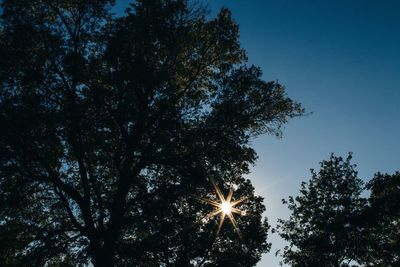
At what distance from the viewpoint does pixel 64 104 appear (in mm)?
16344

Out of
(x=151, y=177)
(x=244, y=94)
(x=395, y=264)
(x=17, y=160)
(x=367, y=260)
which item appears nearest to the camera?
(x=17, y=160)

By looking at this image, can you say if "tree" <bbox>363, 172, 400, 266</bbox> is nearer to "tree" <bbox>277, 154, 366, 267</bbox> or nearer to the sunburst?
"tree" <bbox>277, 154, 366, 267</bbox>

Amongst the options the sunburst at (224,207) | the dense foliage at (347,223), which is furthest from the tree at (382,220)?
the sunburst at (224,207)

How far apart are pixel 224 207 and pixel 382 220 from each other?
921 inches

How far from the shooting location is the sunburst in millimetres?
18800

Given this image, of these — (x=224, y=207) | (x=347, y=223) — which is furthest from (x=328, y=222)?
(x=224, y=207)

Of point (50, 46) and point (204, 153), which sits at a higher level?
point (50, 46)

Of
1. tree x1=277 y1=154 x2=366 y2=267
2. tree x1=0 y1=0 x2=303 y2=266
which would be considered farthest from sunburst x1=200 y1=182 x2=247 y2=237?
tree x1=277 y1=154 x2=366 y2=267

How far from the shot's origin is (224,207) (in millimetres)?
19844

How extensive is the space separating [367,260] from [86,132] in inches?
1240

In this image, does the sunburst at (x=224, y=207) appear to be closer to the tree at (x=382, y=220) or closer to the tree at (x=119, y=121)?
the tree at (x=119, y=121)

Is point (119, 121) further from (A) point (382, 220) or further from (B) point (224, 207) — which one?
(A) point (382, 220)

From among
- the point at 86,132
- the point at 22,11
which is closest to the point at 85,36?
the point at 22,11

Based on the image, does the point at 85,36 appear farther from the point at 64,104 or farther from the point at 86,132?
the point at 86,132
